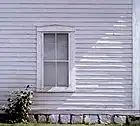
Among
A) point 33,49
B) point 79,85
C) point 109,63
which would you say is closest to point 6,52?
point 33,49

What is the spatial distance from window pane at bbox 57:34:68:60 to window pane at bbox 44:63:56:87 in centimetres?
34

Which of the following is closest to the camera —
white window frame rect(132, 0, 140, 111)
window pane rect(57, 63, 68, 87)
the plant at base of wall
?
the plant at base of wall

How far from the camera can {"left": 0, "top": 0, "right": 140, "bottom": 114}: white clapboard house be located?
1114cm

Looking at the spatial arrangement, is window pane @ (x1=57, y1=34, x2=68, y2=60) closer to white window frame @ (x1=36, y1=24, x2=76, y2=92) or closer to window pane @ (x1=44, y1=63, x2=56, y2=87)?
white window frame @ (x1=36, y1=24, x2=76, y2=92)

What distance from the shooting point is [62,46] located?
11281mm

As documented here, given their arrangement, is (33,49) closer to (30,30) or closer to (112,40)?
(30,30)

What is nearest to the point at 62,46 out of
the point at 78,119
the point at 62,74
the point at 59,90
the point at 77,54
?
the point at 77,54

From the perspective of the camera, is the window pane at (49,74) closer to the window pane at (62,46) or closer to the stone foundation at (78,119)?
the window pane at (62,46)

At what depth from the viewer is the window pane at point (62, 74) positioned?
11211mm

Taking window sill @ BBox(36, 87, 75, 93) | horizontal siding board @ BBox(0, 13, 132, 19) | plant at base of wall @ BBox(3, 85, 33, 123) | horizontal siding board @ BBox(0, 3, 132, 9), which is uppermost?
horizontal siding board @ BBox(0, 3, 132, 9)

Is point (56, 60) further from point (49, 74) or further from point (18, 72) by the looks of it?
point (18, 72)

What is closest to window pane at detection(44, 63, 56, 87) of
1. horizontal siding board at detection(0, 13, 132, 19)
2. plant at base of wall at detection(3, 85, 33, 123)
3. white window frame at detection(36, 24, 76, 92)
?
white window frame at detection(36, 24, 76, 92)

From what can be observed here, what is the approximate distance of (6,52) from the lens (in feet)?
36.7

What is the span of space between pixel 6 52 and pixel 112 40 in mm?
3113
